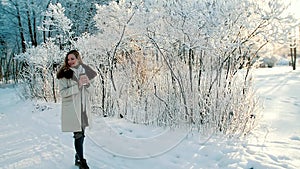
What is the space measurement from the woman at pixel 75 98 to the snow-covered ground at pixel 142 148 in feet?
2.46

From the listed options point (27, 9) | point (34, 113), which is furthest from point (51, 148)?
point (27, 9)

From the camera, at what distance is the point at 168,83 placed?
26.5 feet

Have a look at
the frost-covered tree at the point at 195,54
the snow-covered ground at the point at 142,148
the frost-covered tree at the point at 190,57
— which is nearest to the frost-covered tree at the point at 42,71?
the frost-covered tree at the point at 190,57

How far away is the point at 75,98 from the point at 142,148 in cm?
182

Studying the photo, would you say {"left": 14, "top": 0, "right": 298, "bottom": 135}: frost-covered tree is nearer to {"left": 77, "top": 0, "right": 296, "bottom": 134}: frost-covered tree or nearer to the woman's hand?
{"left": 77, "top": 0, "right": 296, "bottom": 134}: frost-covered tree

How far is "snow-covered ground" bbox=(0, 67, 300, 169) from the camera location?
16.6 feet

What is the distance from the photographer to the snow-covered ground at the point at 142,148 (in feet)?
16.6

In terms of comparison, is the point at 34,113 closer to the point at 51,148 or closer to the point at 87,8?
the point at 51,148

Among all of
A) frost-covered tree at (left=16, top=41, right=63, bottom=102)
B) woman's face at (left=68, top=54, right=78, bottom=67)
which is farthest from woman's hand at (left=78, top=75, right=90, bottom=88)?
frost-covered tree at (left=16, top=41, right=63, bottom=102)

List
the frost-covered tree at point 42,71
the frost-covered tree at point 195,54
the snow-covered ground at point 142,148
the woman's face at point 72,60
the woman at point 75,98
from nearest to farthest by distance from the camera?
the woman at point 75,98 → the woman's face at point 72,60 → the snow-covered ground at point 142,148 → the frost-covered tree at point 195,54 → the frost-covered tree at point 42,71

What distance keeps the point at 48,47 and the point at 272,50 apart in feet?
26.3

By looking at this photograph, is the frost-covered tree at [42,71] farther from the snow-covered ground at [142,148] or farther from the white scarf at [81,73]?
the white scarf at [81,73]

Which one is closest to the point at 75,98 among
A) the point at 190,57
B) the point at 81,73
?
the point at 81,73

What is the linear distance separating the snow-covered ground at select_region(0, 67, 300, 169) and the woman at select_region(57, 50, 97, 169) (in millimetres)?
750
